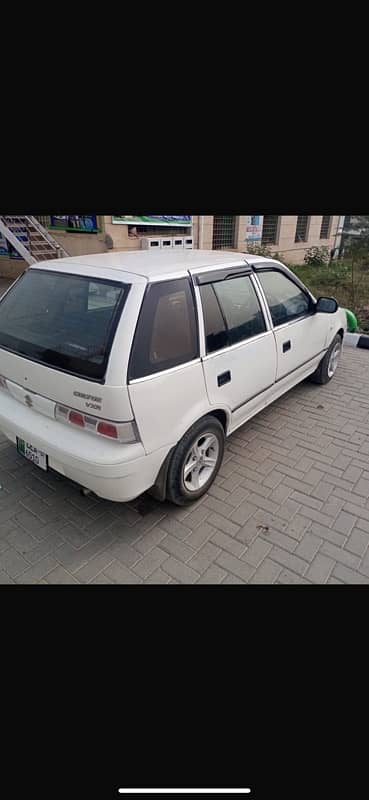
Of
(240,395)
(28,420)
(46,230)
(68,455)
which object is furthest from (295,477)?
(46,230)

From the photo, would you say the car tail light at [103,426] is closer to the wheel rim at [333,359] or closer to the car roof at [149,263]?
the car roof at [149,263]

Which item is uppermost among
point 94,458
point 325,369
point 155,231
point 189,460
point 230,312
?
point 155,231

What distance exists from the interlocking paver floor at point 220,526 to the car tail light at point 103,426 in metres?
0.82

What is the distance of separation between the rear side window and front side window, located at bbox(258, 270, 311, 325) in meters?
1.16

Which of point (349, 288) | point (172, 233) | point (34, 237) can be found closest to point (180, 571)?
point (349, 288)

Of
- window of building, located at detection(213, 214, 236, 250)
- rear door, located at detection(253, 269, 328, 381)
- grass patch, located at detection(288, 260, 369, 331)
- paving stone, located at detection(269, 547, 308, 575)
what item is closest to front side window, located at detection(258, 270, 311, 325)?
rear door, located at detection(253, 269, 328, 381)

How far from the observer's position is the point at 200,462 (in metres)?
2.80

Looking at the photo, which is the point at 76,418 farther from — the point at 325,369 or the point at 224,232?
the point at 224,232

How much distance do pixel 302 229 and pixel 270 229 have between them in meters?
3.20

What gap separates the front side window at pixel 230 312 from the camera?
2.63 meters

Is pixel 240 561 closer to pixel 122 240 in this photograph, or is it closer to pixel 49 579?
pixel 49 579

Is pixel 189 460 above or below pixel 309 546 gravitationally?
above

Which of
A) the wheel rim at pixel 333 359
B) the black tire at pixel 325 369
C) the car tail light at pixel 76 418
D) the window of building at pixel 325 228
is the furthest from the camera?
the window of building at pixel 325 228

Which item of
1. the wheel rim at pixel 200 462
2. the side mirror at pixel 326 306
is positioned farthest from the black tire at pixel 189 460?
the side mirror at pixel 326 306
